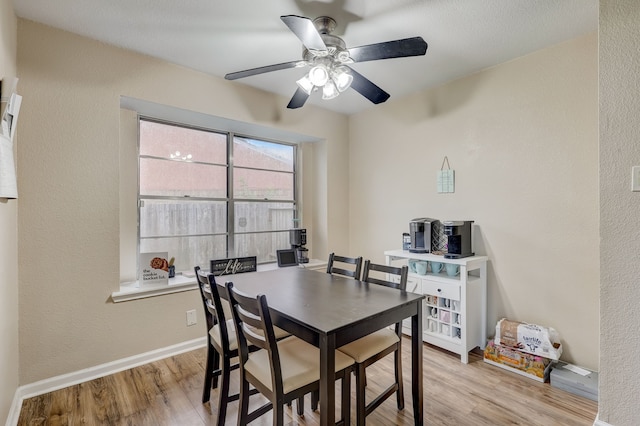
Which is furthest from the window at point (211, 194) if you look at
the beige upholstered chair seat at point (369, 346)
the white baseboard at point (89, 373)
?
the beige upholstered chair seat at point (369, 346)

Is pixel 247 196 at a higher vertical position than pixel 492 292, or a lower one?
higher

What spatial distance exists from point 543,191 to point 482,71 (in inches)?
48.3

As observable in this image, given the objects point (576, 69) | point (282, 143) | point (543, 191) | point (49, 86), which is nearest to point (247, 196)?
point (282, 143)

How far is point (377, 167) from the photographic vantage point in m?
3.82

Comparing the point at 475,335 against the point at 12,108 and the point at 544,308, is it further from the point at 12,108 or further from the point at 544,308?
the point at 12,108

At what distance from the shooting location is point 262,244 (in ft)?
12.6

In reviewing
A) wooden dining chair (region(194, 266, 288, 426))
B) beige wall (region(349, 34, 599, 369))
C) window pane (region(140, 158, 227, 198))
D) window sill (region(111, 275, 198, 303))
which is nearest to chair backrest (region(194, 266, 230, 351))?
wooden dining chair (region(194, 266, 288, 426))

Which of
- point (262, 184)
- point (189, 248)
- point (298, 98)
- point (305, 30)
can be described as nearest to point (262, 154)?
point (262, 184)

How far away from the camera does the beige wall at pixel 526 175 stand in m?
2.32

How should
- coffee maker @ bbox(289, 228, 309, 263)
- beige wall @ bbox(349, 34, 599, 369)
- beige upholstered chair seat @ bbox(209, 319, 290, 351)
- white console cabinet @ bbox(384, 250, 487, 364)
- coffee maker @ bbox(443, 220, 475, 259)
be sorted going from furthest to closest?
coffee maker @ bbox(289, 228, 309, 263), coffee maker @ bbox(443, 220, 475, 259), white console cabinet @ bbox(384, 250, 487, 364), beige wall @ bbox(349, 34, 599, 369), beige upholstered chair seat @ bbox(209, 319, 290, 351)

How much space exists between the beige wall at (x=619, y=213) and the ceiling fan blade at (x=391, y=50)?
3.21 feet

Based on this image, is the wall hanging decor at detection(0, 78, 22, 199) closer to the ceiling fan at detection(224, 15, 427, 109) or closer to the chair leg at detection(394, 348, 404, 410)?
the ceiling fan at detection(224, 15, 427, 109)

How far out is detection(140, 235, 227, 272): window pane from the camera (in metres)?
3.05

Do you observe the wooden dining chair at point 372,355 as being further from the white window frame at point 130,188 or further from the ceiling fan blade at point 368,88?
the white window frame at point 130,188
